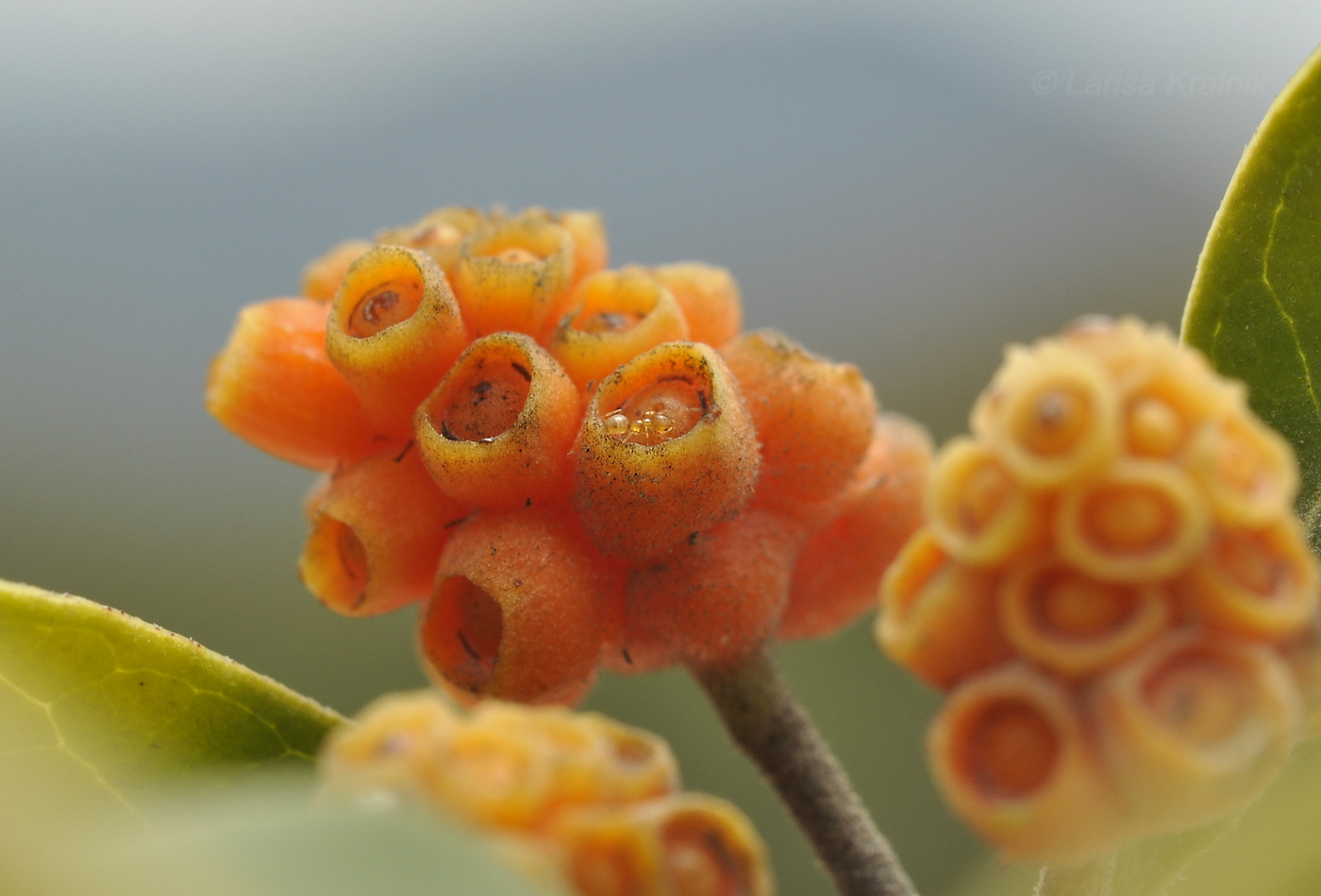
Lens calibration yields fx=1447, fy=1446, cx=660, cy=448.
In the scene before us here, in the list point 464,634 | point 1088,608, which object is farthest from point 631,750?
point 464,634

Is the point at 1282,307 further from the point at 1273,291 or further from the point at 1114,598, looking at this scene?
the point at 1114,598

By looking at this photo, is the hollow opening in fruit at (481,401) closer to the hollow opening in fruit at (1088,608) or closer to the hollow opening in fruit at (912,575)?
the hollow opening in fruit at (912,575)

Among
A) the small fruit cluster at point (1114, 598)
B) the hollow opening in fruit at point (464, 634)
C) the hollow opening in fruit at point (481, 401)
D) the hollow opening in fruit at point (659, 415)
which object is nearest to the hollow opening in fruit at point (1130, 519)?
the small fruit cluster at point (1114, 598)

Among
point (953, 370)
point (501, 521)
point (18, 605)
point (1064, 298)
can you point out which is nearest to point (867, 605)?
point (501, 521)

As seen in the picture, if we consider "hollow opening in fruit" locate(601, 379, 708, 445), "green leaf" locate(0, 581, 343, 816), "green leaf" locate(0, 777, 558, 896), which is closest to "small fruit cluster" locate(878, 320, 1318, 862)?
"green leaf" locate(0, 777, 558, 896)

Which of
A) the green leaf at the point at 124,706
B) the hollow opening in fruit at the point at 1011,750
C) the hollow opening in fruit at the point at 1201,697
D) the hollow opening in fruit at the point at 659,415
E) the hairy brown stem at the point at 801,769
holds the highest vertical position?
the hollow opening in fruit at the point at 659,415
